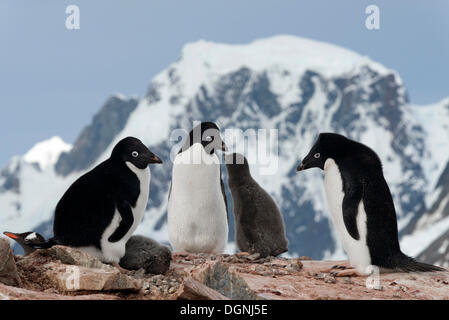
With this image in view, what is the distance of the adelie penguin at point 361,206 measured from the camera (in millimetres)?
6652

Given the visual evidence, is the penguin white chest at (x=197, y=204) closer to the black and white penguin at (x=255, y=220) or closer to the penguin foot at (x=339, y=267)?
the black and white penguin at (x=255, y=220)

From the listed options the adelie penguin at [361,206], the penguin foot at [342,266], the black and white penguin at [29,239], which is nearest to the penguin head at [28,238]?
the black and white penguin at [29,239]

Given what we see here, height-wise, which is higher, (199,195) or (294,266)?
(199,195)

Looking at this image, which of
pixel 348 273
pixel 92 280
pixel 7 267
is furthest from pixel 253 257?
pixel 7 267

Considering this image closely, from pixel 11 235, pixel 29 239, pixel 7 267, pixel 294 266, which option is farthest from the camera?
pixel 294 266

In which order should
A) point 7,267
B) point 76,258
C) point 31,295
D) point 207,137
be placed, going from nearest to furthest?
1. point 31,295
2. point 7,267
3. point 76,258
4. point 207,137

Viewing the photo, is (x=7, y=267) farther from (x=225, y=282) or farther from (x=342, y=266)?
(x=342, y=266)

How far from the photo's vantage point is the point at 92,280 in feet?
18.2

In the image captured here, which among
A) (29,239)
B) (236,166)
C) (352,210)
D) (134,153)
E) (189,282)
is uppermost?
(134,153)

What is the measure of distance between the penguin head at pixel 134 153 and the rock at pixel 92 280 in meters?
1.41

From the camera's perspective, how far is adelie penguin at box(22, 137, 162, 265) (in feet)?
21.0

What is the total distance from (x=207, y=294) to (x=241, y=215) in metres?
3.05

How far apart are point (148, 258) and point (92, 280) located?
1217mm
